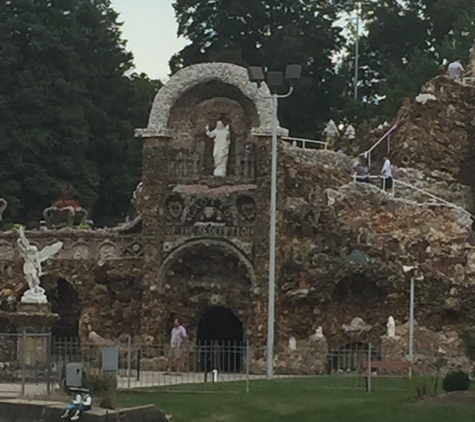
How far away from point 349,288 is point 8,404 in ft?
69.7

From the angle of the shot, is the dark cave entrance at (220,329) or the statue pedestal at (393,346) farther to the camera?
the dark cave entrance at (220,329)

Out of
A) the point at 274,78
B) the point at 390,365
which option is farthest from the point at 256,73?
the point at 390,365

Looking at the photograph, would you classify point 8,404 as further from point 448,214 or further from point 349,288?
point 448,214

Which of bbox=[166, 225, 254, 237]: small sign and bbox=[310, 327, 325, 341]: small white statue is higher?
bbox=[166, 225, 254, 237]: small sign

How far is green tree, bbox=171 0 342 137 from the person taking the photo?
76.1 m

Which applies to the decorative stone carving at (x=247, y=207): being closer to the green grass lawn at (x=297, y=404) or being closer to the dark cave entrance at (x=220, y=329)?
the dark cave entrance at (x=220, y=329)

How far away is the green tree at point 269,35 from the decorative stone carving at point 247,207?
27546 mm

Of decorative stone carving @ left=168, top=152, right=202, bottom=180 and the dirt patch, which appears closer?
the dirt patch

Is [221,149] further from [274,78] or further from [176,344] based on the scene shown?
[274,78]

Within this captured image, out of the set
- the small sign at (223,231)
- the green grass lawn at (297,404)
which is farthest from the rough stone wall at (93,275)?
the green grass lawn at (297,404)

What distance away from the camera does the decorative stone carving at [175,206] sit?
1924 inches

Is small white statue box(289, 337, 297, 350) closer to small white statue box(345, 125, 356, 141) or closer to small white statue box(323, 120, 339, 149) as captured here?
small white statue box(345, 125, 356, 141)

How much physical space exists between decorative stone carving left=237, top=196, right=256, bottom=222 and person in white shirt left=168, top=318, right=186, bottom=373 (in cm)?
440

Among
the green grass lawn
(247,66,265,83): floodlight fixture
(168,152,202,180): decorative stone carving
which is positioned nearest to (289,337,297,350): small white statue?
(168,152,202,180): decorative stone carving
